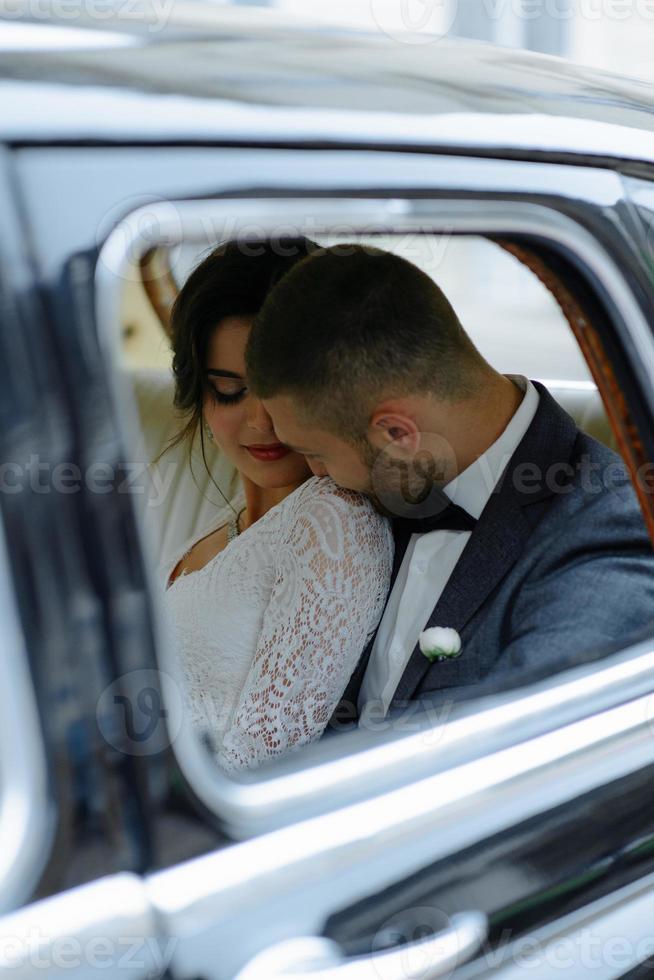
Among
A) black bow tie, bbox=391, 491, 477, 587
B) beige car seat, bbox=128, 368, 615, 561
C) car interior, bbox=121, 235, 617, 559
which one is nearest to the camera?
black bow tie, bbox=391, 491, 477, 587

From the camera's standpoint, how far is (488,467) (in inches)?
62.3

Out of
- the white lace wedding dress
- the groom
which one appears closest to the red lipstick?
the white lace wedding dress

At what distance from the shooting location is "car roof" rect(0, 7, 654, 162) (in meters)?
0.85

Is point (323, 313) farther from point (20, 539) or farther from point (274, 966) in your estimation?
point (274, 966)

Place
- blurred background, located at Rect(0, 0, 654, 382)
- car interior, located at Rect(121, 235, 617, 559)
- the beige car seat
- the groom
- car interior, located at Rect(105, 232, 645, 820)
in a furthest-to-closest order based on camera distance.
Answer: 1. the beige car seat
2. car interior, located at Rect(121, 235, 617, 559)
3. the groom
4. blurred background, located at Rect(0, 0, 654, 382)
5. car interior, located at Rect(105, 232, 645, 820)

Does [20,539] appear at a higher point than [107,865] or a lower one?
higher

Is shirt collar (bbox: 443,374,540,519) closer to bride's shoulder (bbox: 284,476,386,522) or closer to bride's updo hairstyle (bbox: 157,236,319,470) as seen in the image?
bride's shoulder (bbox: 284,476,386,522)

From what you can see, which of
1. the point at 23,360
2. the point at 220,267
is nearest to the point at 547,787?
the point at 23,360

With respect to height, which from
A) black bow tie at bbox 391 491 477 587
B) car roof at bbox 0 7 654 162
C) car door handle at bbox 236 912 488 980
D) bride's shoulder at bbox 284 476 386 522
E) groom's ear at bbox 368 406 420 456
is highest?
car roof at bbox 0 7 654 162

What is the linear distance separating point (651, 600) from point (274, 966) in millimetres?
665

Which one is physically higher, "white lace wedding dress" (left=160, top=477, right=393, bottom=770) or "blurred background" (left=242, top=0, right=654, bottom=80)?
"blurred background" (left=242, top=0, right=654, bottom=80)

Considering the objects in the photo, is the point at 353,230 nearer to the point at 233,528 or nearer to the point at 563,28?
the point at 233,528

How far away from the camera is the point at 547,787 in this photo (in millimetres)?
1041

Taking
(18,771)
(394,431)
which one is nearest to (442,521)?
(394,431)
